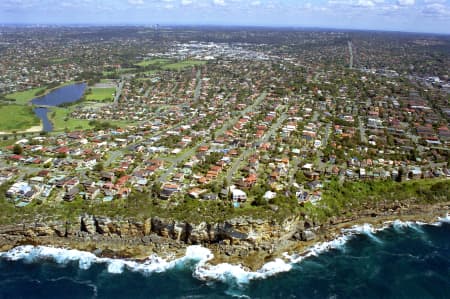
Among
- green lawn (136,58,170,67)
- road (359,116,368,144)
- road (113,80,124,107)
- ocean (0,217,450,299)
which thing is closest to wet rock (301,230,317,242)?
ocean (0,217,450,299)

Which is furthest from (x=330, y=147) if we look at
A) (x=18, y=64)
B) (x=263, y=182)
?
(x=18, y=64)

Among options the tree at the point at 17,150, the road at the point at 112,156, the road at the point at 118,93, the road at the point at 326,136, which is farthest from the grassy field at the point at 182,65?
the tree at the point at 17,150

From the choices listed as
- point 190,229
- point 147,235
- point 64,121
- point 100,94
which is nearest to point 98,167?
point 147,235

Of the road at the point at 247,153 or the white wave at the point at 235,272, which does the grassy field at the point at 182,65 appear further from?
the white wave at the point at 235,272

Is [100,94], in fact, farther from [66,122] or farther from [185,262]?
[185,262]

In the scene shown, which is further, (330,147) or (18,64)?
(18,64)

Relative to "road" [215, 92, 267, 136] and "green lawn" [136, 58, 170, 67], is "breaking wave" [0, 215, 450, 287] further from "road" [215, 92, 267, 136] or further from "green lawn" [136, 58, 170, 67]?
"green lawn" [136, 58, 170, 67]

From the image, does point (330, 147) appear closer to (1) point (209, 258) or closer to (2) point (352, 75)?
(1) point (209, 258)
